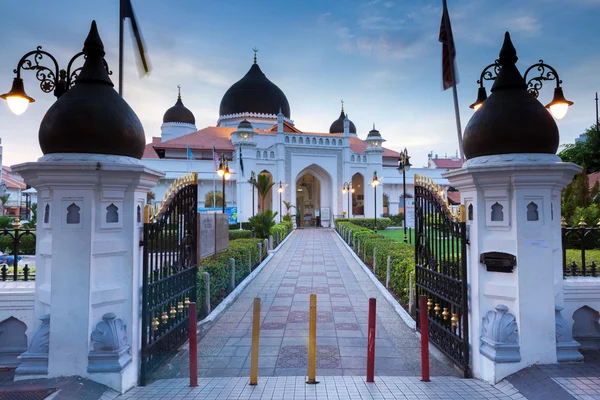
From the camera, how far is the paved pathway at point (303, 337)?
16.6 feet

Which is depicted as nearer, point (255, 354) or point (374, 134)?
point (255, 354)

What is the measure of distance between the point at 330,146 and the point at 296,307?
29711mm

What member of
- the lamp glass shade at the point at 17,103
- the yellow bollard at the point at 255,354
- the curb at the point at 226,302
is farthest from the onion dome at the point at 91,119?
the curb at the point at 226,302

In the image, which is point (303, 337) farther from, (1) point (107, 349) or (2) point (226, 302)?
(1) point (107, 349)

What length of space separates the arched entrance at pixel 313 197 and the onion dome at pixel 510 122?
31912 millimetres

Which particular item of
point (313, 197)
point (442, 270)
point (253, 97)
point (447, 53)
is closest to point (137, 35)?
point (442, 270)

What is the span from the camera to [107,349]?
3982 millimetres

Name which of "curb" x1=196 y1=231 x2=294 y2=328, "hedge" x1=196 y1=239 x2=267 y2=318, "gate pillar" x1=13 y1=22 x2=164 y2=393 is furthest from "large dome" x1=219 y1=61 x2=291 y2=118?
"gate pillar" x1=13 y1=22 x2=164 y2=393

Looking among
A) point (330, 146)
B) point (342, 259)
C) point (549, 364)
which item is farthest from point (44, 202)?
point (330, 146)

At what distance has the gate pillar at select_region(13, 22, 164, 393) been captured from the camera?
3941 millimetres

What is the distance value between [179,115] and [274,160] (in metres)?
16.0

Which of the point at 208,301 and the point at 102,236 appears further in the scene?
the point at 208,301

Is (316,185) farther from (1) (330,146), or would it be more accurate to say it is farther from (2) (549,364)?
(2) (549,364)

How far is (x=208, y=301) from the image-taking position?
7.52 meters
